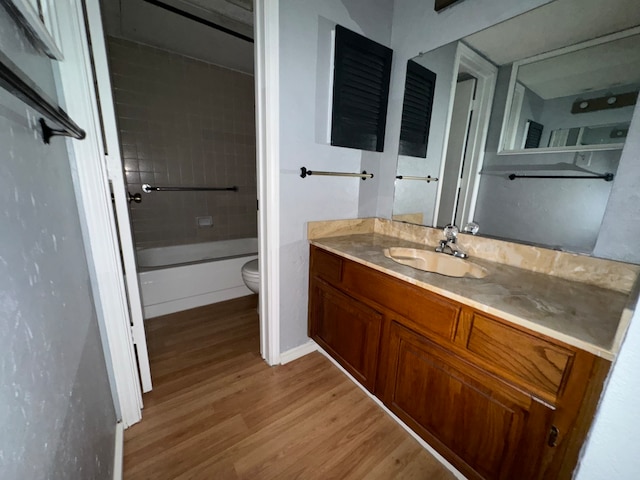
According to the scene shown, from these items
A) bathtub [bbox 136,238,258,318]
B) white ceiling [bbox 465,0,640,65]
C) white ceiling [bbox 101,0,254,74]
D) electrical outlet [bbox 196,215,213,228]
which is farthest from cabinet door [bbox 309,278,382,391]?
white ceiling [bbox 101,0,254,74]

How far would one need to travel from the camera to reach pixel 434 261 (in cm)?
135

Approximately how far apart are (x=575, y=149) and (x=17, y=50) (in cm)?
174

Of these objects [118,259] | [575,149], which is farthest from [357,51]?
[118,259]

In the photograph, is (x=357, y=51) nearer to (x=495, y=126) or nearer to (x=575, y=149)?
(x=495, y=126)

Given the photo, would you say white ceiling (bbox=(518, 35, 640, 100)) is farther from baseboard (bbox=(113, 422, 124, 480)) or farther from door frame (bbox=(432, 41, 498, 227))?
baseboard (bbox=(113, 422, 124, 480))

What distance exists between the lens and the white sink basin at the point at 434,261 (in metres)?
1.20

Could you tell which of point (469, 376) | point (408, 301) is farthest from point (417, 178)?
point (469, 376)

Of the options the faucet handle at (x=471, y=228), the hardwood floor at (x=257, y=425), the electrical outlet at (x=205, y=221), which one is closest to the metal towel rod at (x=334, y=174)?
the faucet handle at (x=471, y=228)

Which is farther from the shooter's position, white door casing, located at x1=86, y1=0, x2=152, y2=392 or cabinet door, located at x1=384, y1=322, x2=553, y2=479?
white door casing, located at x1=86, y1=0, x2=152, y2=392

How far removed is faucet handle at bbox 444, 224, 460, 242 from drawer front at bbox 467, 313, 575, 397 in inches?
22.4

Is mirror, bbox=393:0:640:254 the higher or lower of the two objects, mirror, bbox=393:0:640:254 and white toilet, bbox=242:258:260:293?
the higher

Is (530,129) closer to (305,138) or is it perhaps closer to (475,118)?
(475,118)

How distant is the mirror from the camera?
91 centimetres

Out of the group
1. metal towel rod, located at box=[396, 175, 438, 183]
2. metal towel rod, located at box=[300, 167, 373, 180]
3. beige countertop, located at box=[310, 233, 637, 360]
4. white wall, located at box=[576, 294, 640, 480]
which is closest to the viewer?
white wall, located at box=[576, 294, 640, 480]
